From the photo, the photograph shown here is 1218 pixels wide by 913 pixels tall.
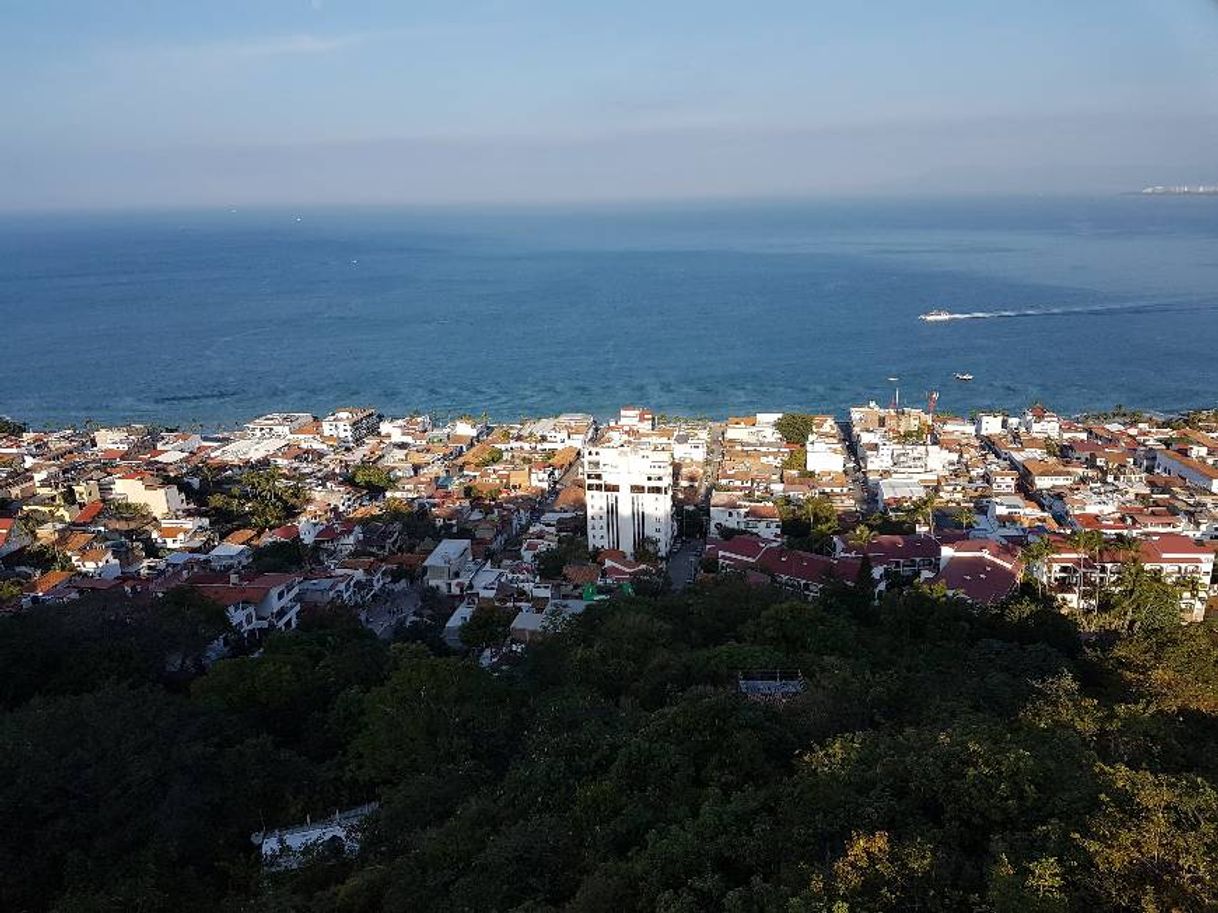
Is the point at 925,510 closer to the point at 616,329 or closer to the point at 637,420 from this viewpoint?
the point at 637,420

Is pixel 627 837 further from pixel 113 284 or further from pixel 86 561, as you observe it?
pixel 113 284

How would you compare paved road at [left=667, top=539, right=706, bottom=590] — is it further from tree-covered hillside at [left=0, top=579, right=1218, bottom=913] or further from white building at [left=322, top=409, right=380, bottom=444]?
white building at [left=322, top=409, right=380, bottom=444]

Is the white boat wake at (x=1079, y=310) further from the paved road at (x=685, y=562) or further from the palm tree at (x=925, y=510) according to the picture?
the paved road at (x=685, y=562)

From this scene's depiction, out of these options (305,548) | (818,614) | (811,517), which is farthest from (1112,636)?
(305,548)

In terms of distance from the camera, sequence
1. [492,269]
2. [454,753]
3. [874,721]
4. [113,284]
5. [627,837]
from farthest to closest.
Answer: [492,269]
[113,284]
[454,753]
[874,721]
[627,837]

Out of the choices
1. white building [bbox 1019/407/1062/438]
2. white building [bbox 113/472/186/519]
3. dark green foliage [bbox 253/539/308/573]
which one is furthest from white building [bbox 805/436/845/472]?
white building [bbox 113/472/186/519]
